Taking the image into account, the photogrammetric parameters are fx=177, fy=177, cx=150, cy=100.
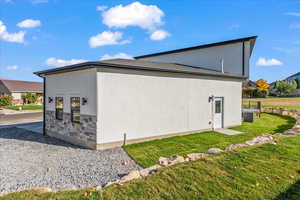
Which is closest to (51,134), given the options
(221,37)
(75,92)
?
(75,92)

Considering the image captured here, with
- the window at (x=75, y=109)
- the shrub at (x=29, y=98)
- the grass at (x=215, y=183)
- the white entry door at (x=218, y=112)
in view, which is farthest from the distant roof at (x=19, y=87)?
the grass at (x=215, y=183)

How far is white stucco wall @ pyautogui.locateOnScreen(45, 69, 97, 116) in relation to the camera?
6926 mm

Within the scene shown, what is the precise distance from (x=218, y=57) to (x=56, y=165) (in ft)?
43.7

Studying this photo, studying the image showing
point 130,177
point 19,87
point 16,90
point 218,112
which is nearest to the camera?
point 130,177

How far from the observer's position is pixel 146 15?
38.4 feet

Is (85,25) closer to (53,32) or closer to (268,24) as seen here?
(53,32)

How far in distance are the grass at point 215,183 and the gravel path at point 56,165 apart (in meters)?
0.98

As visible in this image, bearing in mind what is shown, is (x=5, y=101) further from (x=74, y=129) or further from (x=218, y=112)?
(x=218, y=112)

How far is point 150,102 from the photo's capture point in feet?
26.7

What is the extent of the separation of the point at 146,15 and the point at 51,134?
9.23m

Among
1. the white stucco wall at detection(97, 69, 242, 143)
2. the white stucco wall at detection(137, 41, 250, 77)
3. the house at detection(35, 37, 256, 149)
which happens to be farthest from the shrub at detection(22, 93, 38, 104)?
the white stucco wall at detection(97, 69, 242, 143)

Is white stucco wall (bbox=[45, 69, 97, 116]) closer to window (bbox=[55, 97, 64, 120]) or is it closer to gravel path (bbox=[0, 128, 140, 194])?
window (bbox=[55, 97, 64, 120])

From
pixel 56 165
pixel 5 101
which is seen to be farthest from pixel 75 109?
pixel 5 101

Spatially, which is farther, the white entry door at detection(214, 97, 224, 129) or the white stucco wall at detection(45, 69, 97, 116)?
the white entry door at detection(214, 97, 224, 129)
